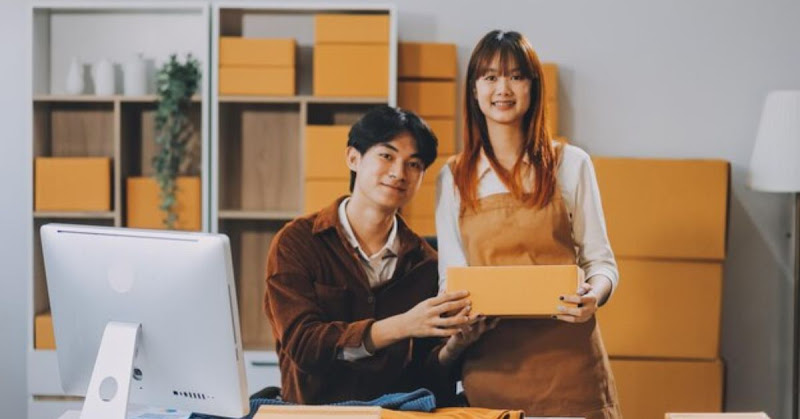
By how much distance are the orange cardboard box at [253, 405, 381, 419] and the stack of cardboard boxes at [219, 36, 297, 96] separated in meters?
2.20

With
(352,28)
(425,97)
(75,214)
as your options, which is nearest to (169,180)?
(75,214)

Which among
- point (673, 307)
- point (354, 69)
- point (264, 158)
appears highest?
point (354, 69)

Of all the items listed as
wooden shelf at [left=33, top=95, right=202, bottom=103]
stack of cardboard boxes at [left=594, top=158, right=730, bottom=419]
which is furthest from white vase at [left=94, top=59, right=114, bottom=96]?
stack of cardboard boxes at [left=594, top=158, right=730, bottom=419]

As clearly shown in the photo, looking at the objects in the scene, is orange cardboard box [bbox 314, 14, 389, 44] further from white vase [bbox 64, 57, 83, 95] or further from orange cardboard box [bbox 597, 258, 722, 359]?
orange cardboard box [bbox 597, 258, 722, 359]

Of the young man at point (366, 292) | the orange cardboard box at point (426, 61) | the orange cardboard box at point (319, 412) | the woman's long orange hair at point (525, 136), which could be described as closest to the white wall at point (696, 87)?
the orange cardboard box at point (426, 61)

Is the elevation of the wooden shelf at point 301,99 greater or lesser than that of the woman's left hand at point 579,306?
greater

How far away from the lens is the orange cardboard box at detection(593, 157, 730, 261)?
389 centimetres

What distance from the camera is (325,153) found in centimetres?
394

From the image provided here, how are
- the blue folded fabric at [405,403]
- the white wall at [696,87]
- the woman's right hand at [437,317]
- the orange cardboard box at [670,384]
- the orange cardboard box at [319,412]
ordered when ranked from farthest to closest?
the white wall at [696,87], the orange cardboard box at [670,384], the woman's right hand at [437,317], the blue folded fabric at [405,403], the orange cardboard box at [319,412]

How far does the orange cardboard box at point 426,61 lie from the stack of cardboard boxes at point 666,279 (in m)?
0.69

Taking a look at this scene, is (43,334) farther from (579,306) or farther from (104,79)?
(579,306)

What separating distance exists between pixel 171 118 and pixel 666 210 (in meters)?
1.87

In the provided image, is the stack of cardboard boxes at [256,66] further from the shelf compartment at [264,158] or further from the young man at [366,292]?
the young man at [366,292]

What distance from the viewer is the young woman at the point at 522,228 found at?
2.25m
